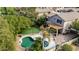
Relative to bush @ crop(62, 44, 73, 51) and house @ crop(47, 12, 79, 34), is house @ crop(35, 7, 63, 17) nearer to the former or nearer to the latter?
house @ crop(47, 12, 79, 34)

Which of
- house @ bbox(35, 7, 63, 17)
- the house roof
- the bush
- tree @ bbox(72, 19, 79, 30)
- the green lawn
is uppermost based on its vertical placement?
house @ bbox(35, 7, 63, 17)

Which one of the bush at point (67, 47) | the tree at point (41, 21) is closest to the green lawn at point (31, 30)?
the tree at point (41, 21)

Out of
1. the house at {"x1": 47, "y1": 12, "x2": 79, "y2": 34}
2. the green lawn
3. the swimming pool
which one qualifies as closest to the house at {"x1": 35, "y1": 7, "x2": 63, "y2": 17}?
the house at {"x1": 47, "y1": 12, "x2": 79, "y2": 34}

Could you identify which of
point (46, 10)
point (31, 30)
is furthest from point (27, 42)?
point (46, 10)

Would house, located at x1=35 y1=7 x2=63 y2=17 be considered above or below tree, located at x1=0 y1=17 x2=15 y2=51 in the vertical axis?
above

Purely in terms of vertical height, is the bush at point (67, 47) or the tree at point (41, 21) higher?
the tree at point (41, 21)

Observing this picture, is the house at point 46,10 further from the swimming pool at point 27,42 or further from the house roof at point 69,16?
the swimming pool at point 27,42

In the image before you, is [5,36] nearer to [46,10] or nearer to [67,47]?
[46,10]
